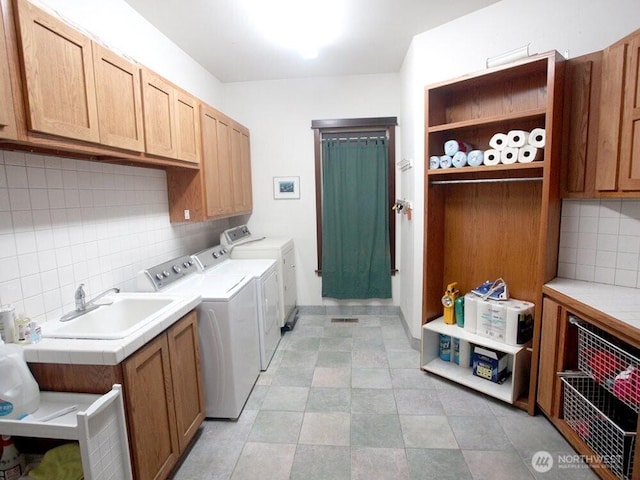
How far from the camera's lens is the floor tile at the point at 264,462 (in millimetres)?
1772

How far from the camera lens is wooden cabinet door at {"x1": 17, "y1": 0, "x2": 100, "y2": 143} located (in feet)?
4.15

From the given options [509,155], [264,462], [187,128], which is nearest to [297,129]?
[187,128]

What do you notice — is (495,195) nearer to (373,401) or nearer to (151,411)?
(373,401)

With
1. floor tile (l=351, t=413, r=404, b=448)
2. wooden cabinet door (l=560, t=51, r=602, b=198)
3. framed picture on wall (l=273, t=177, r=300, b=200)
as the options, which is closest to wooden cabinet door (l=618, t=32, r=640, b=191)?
wooden cabinet door (l=560, t=51, r=602, b=198)

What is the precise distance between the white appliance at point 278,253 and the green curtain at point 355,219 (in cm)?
43

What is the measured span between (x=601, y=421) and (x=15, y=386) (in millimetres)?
2643

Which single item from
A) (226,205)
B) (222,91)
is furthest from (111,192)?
(222,91)

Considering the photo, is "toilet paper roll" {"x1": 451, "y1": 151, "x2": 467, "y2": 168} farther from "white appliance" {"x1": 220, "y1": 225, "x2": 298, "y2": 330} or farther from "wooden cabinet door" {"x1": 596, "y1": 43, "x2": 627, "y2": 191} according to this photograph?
"white appliance" {"x1": 220, "y1": 225, "x2": 298, "y2": 330}

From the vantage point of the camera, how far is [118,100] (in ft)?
5.80

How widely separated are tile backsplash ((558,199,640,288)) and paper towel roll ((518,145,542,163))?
0.38 metres

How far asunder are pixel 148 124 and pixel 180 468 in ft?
6.54

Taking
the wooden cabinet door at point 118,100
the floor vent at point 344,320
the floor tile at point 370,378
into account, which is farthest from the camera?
the floor vent at point 344,320

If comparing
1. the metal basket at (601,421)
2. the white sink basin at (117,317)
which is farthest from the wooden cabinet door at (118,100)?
the metal basket at (601,421)

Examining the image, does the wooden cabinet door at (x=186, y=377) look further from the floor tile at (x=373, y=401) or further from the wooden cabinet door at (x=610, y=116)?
the wooden cabinet door at (x=610, y=116)
